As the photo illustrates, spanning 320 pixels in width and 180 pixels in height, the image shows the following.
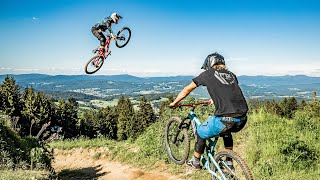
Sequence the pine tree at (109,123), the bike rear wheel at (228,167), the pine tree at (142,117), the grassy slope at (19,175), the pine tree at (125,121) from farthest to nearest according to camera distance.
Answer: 1. the pine tree at (109,123)
2. the pine tree at (125,121)
3. the pine tree at (142,117)
4. the grassy slope at (19,175)
5. the bike rear wheel at (228,167)

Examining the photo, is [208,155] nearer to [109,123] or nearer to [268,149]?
[268,149]

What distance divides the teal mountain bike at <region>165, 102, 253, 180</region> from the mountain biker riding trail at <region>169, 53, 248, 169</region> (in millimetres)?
186

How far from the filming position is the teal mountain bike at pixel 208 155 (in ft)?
17.7

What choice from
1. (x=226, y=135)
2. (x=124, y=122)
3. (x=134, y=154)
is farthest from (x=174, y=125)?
(x=124, y=122)

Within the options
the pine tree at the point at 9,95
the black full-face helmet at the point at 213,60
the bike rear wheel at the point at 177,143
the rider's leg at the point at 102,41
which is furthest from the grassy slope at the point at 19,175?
the pine tree at the point at 9,95

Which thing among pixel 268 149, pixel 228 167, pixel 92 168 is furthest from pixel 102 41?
pixel 228 167

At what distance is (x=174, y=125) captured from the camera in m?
8.20

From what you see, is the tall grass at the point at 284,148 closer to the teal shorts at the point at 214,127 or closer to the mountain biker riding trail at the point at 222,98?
the teal shorts at the point at 214,127

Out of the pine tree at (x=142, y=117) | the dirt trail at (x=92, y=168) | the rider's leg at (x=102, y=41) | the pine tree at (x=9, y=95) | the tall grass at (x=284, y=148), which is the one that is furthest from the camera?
the pine tree at (x=142, y=117)

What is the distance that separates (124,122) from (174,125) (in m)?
79.9

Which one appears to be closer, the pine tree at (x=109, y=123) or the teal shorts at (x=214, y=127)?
the teal shorts at (x=214, y=127)

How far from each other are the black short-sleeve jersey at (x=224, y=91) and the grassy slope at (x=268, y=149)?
12.9 feet

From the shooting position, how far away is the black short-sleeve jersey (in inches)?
206

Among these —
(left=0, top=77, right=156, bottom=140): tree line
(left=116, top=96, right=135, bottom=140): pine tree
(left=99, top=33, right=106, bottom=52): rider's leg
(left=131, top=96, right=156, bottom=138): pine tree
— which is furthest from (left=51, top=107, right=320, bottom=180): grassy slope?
(left=116, top=96, right=135, bottom=140): pine tree
